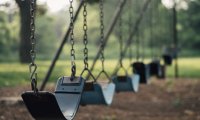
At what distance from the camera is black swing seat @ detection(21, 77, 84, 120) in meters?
3.01

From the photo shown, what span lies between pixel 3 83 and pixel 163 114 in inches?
242

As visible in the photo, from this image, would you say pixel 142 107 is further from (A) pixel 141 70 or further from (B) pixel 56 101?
(B) pixel 56 101

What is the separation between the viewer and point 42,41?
1636 inches

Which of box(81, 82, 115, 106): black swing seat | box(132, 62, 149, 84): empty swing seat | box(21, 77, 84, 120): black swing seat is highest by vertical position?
box(21, 77, 84, 120): black swing seat

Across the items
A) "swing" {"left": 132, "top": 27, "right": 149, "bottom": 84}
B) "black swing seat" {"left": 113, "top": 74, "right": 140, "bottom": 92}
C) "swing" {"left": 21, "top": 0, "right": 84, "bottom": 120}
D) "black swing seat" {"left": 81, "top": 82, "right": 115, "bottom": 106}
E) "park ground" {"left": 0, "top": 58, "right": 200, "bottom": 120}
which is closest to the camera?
"swing" {"left": 21, "top": 0, "right": 84, "bottom": 120}

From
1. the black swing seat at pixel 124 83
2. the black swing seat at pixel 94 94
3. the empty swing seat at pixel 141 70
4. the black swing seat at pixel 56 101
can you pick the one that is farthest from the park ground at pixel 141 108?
the black swing seat at pixel 56 101

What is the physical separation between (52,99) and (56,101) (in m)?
0.03

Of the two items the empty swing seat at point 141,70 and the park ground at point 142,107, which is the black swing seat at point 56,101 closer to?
the park ground at point 142,107

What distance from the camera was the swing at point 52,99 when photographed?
300 cm

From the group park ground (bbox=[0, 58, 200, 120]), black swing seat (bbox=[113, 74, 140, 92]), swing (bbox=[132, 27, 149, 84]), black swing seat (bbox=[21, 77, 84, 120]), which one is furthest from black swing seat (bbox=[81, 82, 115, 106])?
swing (bbox=[132, 27, 149, 84])

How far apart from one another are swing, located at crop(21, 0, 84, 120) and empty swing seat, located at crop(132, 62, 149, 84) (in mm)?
3302

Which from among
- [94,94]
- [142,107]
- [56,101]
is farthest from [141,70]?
[56,101]

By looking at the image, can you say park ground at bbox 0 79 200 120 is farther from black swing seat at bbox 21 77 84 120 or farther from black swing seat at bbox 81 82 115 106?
black swing seat at bbox 21 77 84 120

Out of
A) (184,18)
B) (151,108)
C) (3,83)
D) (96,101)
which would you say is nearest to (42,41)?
(184,18)
